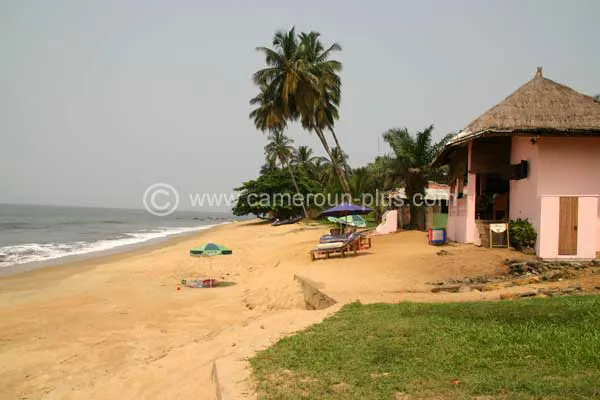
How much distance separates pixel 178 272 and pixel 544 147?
12494mm

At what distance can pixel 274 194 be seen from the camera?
46500 mm

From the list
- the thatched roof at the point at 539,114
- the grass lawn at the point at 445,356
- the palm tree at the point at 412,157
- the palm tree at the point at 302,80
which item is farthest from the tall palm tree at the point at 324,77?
the grass lawn at the point at 445,356

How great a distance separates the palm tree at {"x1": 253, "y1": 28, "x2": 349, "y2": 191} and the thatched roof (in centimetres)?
1549

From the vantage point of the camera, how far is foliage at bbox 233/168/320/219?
150 feet

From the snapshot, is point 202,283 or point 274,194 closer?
point 202,283

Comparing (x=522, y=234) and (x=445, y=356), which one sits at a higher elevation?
(x=522, y=234)

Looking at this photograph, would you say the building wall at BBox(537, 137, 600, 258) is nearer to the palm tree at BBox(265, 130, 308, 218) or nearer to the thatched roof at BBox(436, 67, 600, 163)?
the thatched roof at BBox(436, 67, 600, 163)

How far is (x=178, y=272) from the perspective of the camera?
17656 mm

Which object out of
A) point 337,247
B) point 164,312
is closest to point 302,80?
point 337,247

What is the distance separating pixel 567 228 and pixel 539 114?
3.37 metres

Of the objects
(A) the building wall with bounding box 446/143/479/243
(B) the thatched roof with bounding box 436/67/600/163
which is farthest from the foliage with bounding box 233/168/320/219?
(B) the thatched roof with bounding box 436/67/600/163

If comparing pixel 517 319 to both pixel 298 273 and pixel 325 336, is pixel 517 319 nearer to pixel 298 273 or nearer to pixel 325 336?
pixel 325 336

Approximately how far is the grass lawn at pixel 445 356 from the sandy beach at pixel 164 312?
927 mm

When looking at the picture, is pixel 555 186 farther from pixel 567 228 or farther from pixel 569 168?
pixel 567 228
